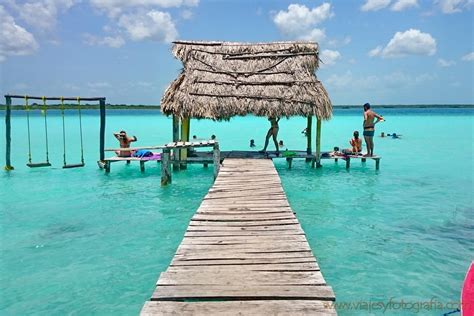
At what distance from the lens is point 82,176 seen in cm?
1220

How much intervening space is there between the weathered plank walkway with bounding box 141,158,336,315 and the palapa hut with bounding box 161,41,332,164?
611 cm

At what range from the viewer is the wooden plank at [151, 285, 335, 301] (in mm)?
2746

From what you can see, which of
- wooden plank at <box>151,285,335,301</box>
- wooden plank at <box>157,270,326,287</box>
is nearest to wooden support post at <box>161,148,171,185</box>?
wooden plank at <box>157,270,326,287</box>

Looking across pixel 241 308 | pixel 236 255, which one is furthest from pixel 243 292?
pixel 236 255

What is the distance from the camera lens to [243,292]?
2816 mm

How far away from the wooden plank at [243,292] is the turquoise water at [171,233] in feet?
5.60

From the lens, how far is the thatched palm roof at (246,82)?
11125 mm

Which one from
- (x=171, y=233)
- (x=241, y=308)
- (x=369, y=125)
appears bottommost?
(x=171, y=233)

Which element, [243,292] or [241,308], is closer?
[241,308]

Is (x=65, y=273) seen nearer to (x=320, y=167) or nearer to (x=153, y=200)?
(x=153, y=200)

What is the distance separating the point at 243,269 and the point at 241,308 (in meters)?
0.64

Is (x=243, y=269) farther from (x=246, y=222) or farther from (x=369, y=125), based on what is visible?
(x=369, y=125)

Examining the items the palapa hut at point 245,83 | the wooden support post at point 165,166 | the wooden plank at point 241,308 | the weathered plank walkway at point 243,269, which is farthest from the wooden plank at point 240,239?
the palapa hut at point 245,83

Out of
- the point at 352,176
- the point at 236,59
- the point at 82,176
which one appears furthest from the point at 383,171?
the point at 82,176
